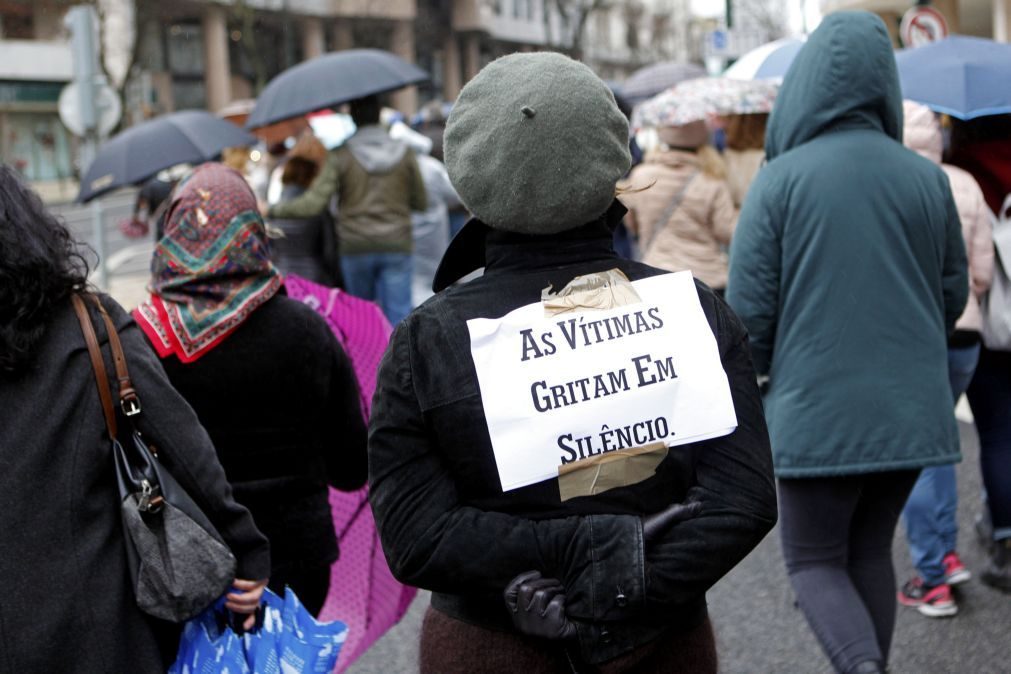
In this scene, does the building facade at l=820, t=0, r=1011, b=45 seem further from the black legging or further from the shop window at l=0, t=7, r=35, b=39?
the shop window at l=0, t=7, r=35, b=39

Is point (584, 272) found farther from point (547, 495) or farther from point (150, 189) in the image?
point (150, 189)

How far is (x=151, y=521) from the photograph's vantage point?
2.10 meters

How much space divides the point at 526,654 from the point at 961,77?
3.29 metres

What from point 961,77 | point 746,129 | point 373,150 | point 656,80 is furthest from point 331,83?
point 656,80

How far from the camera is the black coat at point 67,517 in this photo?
196 centimetres

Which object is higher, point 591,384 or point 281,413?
point 591,384

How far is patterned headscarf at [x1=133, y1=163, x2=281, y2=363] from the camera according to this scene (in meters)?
2.65

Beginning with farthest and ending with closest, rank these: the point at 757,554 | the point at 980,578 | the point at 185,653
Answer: the point at 757,554, the point at 980,578, the point at 185,653

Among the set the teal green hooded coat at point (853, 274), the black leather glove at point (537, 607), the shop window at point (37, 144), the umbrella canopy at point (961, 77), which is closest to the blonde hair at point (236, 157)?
the umbrella canopy at point (961, 77)

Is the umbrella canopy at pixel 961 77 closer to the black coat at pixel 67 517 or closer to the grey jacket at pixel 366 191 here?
the black coat at pixel 67 517

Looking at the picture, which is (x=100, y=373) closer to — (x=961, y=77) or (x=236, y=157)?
(x=961, y=77)

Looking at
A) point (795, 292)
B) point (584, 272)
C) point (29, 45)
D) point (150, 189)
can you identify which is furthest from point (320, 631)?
point (29, 45)

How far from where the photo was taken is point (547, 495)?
68.6 inches

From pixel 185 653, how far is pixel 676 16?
84.2 metres
